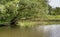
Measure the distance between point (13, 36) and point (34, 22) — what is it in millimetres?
9499

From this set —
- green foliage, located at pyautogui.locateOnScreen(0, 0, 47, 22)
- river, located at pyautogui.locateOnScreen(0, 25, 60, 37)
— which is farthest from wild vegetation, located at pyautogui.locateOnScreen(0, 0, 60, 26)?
river, located at pyautogui.locateOnScreen(0, 25, 60, 37)

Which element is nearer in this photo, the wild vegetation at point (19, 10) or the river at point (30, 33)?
the river at point (30, 33)

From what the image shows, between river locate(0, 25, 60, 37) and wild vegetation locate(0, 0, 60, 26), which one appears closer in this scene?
river locate(0, 25, 60, 37)

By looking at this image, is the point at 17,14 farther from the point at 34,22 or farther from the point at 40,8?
the point at 34,22

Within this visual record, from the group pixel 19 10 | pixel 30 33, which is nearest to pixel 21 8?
pixel 19 10

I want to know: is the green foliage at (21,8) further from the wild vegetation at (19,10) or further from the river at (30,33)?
the river at (30,33)

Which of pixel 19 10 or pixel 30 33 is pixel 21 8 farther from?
pixel 30 33

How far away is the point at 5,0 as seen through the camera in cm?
1755

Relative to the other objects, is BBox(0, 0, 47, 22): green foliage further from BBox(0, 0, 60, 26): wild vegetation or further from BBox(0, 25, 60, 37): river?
BBox(0, 25, 60, 37): river

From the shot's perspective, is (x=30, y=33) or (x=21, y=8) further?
(x=21, y=8)

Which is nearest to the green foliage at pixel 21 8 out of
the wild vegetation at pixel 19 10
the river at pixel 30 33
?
the wild vegetation at pixel 19 10

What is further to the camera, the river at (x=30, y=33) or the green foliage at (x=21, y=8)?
the green foliage at (x=21, y=8)

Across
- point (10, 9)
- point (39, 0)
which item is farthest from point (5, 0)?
point (39, 0)

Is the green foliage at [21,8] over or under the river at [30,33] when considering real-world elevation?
over
